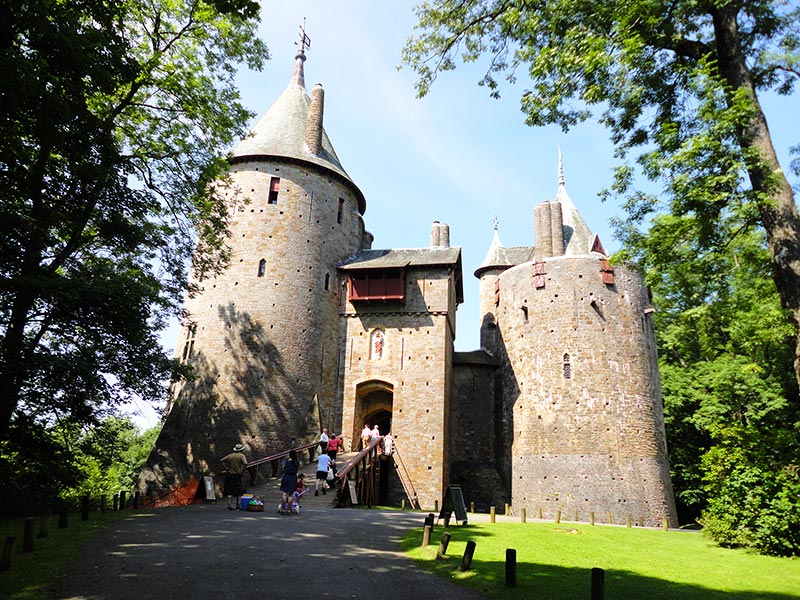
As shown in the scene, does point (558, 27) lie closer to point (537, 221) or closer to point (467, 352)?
point (537, 221)

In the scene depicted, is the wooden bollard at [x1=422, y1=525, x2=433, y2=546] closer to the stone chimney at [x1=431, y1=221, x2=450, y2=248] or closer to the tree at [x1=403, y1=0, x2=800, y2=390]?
the tree at [x1=403, y1=0, x2=800, y2=390]

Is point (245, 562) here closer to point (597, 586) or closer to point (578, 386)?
point (597, 586)

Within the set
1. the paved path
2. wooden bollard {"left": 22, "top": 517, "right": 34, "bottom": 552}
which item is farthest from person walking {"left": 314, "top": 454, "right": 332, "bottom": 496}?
wooden bollard {"left": 22, "top": 517, "right": 34, "bottom": 552}

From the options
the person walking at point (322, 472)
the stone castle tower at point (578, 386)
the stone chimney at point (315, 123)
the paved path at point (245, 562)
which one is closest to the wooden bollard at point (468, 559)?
the paved path at point (245, 562)

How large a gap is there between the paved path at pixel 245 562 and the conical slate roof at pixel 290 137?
18.4 metres

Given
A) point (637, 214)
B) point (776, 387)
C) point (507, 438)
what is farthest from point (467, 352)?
point (637, 214)

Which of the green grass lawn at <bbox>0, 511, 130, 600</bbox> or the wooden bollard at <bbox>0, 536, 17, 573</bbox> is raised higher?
the wooden bollard at <bbox>0, 536, 17, 573</bbox>

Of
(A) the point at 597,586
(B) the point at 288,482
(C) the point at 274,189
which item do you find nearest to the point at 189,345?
(C) the point at 274,189

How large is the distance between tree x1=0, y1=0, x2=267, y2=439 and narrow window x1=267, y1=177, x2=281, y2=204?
19.4ft

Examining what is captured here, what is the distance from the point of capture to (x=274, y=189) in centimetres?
2572

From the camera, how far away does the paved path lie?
7.16 m

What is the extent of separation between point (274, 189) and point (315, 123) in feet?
14.8

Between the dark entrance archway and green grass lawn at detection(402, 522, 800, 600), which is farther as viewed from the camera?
the dark entrance archway

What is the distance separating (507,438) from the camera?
1075 inches
